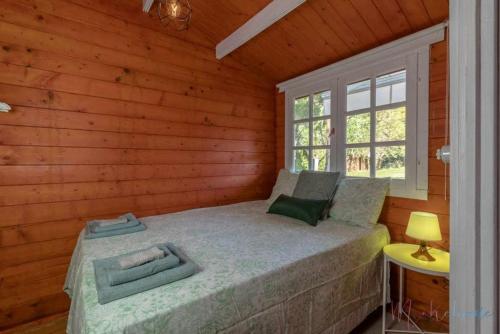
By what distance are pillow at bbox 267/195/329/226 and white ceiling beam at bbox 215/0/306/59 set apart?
1534mm

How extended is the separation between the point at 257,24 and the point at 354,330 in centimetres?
255

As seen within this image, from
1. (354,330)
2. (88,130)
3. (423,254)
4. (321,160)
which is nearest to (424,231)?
(423,254)

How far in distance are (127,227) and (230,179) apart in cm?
134

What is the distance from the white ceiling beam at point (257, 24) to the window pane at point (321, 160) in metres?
1.38

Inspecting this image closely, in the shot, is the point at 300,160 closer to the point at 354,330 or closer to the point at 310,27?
the point at 310,27

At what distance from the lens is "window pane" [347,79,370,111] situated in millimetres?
2229

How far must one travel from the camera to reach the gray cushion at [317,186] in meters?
2.20

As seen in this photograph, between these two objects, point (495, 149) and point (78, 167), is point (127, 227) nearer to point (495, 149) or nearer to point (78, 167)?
point (78, 167)

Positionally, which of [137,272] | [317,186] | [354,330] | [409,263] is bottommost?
[354,330]

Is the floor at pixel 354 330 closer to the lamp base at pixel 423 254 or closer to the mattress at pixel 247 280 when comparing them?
the mattress at pixel 247 280

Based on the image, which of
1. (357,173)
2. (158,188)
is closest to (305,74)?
(357,173)

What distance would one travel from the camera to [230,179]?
287 centimetres

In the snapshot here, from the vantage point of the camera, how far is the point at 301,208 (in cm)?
205

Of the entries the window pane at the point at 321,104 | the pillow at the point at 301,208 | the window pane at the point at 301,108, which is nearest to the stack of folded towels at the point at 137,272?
the pillow at the point at 301,208
